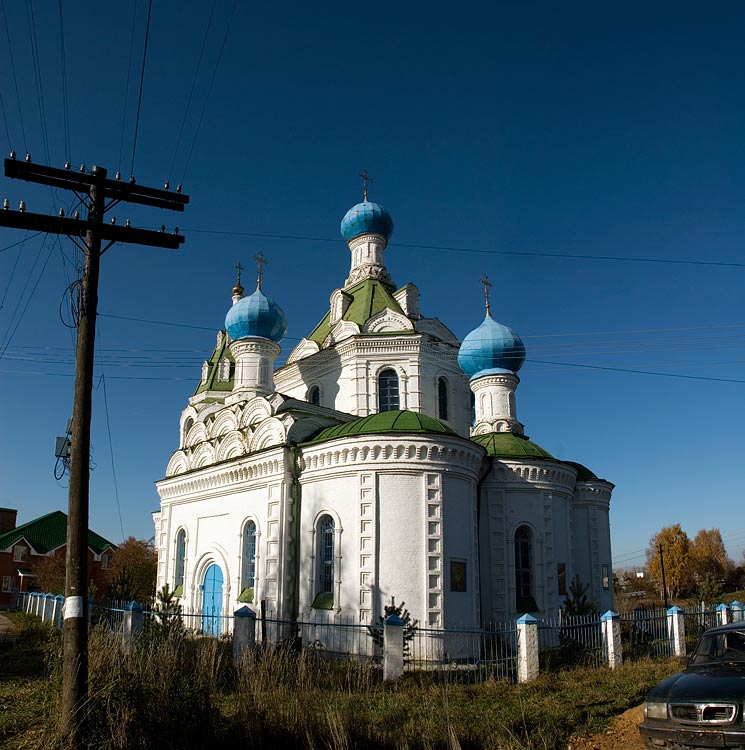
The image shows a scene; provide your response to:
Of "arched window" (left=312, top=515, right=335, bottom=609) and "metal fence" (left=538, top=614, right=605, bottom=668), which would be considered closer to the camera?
"metal fence" (left=538, top=614, right=605, bottom=668)

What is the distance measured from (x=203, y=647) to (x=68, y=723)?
307cm

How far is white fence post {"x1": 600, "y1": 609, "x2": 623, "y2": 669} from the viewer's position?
13172mm

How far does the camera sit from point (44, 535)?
39.3 meters

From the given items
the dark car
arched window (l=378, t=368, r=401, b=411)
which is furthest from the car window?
arched window (l=378, t=368, r=401, b=411)

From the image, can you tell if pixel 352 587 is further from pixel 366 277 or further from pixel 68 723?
pixel 366 277

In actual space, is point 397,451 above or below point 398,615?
above

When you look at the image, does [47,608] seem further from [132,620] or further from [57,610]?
[132,620]

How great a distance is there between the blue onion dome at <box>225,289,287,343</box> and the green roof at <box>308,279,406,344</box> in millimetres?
1562

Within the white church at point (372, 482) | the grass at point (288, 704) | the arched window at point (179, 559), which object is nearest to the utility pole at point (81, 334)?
the grass at point (288, 704)

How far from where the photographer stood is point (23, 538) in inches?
1485

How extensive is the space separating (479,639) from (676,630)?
4.26m

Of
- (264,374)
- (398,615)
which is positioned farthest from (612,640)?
(264,374)

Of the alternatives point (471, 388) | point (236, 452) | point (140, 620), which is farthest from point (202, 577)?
point (471, 388)

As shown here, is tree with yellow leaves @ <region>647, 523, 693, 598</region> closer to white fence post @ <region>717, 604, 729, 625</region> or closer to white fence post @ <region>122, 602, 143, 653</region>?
white fence post @ <region>717, 604, 729, 625</region>
